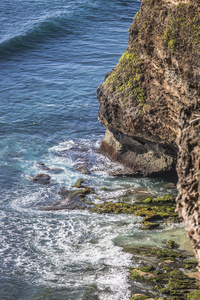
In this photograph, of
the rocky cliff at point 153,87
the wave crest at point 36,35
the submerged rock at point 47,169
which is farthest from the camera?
the wave crest at point 36,35

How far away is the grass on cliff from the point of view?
2130cm

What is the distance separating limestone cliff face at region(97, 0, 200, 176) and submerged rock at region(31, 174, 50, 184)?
4.07 metres

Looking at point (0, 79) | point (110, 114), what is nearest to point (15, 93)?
point (0, 79)

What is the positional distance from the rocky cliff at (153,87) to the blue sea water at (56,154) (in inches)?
57.1

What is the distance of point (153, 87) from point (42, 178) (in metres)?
7.92

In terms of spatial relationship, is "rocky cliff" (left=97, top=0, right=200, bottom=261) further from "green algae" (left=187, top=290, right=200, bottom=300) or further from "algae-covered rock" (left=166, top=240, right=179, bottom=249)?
"green algae" (left=187, top=290, right=200, bottom=300)

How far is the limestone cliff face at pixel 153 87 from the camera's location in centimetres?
1805

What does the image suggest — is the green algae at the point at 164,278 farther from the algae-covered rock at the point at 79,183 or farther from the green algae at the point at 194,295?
the algae-covered rock at the point at 79,183

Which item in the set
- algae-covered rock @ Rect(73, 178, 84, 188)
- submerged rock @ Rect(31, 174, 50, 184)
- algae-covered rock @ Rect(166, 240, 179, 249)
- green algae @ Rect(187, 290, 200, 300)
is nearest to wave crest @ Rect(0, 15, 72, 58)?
submerged rock @ Rect(31, 174, 50, 184)

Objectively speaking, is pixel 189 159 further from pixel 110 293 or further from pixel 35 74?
pixel 35 74

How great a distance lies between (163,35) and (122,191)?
7.94 metres

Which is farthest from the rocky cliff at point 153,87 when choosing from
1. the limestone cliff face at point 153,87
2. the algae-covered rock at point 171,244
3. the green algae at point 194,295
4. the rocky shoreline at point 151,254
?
the green algae at point 194,295

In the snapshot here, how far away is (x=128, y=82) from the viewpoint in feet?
71.9

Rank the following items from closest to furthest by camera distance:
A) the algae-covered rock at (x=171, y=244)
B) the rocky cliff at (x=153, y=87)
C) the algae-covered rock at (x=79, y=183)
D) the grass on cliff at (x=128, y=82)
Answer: the algae-covered rock at (x=171, y=244), the rocky cliff at (x=153, y=87), the grass on cliff at (x=128, y=82), the algae-covered rock at (x=79, y=183)
